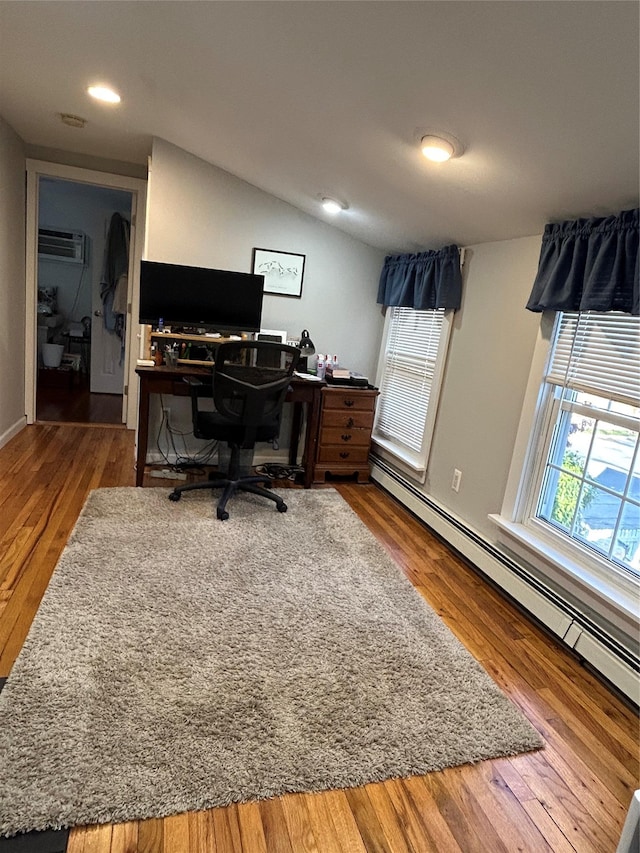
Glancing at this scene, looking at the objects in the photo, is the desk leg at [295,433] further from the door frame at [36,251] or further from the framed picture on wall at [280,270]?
the door frame at [36,251]

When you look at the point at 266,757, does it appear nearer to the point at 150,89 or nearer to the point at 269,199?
the point at 150,89

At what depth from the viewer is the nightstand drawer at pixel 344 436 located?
12.1 feet

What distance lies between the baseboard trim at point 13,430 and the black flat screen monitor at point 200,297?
154cm

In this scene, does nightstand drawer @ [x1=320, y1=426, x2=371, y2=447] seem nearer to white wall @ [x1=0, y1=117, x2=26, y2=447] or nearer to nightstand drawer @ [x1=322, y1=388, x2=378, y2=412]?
nightstand drawer @ [x1=322, y1=388, x2=378, y2=412]

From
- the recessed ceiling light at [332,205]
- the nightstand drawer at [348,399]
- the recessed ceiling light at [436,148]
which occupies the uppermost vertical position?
the recessed ceiling light at [332,205]

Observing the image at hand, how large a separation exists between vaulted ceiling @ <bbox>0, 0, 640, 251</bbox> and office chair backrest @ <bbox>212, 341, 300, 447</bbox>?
1062 millimetres

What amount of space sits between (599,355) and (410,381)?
165 cm

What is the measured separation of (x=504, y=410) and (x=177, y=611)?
186 centimetres

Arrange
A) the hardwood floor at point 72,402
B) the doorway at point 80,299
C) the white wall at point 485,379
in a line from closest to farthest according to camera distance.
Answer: the white wall at point 485,379 → the hardwood floor at point 72,402 → the doorway at point 80,299

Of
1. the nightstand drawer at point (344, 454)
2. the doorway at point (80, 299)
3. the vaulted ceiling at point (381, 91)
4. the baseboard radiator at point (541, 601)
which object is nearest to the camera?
the vaulted ceiling at point (381, 91)

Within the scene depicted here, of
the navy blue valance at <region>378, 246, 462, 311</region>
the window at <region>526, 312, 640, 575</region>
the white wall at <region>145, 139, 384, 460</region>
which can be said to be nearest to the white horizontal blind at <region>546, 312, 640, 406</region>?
the window at <region>526, 312, 640, 575</region>

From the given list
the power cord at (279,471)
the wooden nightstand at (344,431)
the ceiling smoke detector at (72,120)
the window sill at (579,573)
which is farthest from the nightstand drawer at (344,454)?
the ceiling smoke detector at (72,120)

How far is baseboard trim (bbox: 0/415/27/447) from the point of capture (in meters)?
3.73

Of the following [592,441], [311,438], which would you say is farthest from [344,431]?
[592,441]
